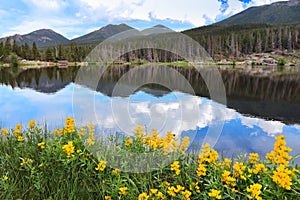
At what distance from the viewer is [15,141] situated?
15.8 ft

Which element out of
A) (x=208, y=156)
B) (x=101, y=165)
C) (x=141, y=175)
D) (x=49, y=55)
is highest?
(x=49, y=55)

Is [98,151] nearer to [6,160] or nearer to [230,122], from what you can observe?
[6,160]

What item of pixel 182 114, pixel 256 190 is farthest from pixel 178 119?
pixel 256 190

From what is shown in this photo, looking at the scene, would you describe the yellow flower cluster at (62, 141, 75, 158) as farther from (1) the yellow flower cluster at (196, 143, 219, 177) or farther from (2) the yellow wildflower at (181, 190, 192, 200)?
(1) the yellow flower cluster at (196, 143, 219, 177)

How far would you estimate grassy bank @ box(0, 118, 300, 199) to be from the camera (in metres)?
2.91

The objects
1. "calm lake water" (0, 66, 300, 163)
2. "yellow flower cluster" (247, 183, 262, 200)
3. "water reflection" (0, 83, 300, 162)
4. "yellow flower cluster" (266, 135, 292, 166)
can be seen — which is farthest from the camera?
"water reflection" (0, 83, 300, 162)

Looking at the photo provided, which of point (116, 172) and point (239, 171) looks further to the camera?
point (116, 172)

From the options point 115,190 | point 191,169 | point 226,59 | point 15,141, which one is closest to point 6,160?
point 15,141

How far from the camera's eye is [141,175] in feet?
11.9

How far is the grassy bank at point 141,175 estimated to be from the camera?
9.54 feet

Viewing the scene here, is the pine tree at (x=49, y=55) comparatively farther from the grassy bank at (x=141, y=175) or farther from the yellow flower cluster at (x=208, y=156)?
the yellow flower cluster at (x=208, y=156)

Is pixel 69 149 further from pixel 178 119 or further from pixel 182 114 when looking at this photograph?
pixel 182 114

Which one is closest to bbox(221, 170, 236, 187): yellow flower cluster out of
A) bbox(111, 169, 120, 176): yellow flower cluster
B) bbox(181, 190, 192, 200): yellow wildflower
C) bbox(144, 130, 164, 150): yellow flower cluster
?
bbox(181, 190, 192, 200): yellow wildflower

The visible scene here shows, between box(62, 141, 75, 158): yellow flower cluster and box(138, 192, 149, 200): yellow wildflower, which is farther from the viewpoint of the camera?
box(62, 141, 75, 158): yellow flower cluster
